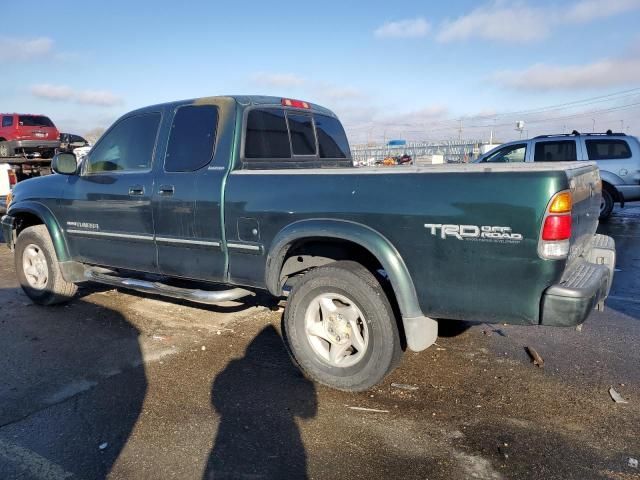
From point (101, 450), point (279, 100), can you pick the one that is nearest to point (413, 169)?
point (279, 100)

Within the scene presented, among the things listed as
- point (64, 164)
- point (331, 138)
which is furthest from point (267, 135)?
point (64, 164)

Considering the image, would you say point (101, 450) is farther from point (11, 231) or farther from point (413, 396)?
point (11, 231)

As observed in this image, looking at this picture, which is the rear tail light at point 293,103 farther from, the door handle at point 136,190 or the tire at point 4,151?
the tire at point 4,151

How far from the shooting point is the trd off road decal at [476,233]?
9.35 feet

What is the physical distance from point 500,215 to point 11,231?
18.0 feet

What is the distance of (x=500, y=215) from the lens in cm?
286

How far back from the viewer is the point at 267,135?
4.45m

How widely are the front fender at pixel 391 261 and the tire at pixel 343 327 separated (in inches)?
7.1

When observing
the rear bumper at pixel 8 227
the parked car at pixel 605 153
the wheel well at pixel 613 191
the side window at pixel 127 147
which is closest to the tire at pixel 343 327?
the side window at pixel 127 147

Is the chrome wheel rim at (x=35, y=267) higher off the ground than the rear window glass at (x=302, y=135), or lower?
lower

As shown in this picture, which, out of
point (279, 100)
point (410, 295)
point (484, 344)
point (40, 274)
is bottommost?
point (484, 344)

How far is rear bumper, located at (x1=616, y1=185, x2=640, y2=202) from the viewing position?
11.3m

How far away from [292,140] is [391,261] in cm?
198

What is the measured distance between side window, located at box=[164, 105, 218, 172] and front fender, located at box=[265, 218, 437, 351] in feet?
3.90
